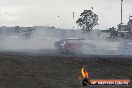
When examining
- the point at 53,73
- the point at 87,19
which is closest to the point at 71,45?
the point at 53,73

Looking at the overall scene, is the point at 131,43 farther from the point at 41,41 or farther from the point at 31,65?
the point at 41,41

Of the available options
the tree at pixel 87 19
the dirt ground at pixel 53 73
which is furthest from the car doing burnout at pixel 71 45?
the tree at pixel 87 19

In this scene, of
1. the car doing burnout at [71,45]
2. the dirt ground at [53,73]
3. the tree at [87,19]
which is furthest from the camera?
the tree at [87,19]

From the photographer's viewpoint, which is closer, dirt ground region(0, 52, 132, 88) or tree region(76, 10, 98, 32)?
dirt ground region(0, 52, 132, 88)

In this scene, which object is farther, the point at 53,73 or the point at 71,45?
the point at 71,45

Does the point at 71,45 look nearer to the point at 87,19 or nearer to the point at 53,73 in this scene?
the point at 53,73

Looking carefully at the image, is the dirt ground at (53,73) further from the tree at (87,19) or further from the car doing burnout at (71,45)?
the tree at (87,19)

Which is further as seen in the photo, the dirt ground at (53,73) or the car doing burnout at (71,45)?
the car doing burnout at (71,45)

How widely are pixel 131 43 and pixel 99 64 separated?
39.5 ft

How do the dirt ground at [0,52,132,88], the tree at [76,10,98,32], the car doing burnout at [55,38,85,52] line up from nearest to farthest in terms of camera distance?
the dirt ground at [0,52,132,88]
the car doing burnout at [55,38,85,52]
the tree at [76,10,98,32]

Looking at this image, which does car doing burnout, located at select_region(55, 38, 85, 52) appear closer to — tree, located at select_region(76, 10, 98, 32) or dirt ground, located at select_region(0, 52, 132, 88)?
dirt ground, located at select_region(0, 52, 132, 88)

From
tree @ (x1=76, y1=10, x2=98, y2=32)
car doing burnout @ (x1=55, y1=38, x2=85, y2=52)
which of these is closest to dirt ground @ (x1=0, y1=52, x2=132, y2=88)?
car doing burnout @ (x1=55, y1=38, x2=85, y2=52)

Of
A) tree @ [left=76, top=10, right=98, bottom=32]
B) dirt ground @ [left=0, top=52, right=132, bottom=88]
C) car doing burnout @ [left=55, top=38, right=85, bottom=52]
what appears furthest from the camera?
tree @ [left=76, top=10, right=98, bottom=32]

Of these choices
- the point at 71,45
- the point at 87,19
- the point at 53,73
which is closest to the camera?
the point at 53,73
